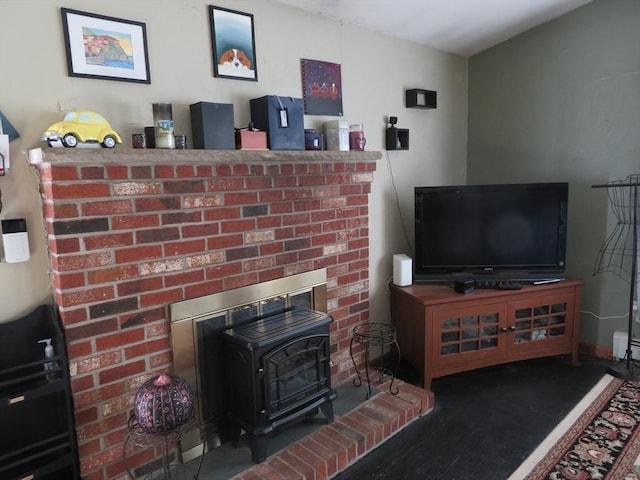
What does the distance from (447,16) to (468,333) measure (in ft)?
6.50

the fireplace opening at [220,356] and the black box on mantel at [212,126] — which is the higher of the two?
the black box on mantel at [212,126]

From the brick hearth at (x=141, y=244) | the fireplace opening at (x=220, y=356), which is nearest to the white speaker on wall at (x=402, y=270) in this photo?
the brick hearth at (x=141, y=244)

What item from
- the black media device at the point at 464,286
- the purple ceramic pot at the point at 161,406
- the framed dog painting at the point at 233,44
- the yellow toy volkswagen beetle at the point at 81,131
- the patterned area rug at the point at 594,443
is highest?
the framed dog painting at the point at 233,44

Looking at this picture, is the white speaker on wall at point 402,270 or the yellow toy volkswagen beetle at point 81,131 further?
the white speaker on wall at point 402,270

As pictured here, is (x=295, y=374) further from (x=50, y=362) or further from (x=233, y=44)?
(x=233, y=44)

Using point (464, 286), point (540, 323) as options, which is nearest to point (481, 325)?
point (464, 286)

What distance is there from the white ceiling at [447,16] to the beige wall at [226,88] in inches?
3.1

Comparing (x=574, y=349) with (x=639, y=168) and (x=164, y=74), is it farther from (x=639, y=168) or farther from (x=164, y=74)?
(x=164, y=74)

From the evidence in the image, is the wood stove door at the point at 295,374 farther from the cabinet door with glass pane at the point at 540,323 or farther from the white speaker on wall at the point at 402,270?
the cabinet door with glass pane at the point at 540,323

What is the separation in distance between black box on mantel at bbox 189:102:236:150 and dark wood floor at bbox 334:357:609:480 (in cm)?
159

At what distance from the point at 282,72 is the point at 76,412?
1.83 metres

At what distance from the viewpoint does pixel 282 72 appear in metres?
2.37

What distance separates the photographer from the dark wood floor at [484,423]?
2062mm

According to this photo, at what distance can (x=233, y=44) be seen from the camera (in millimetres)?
2125
